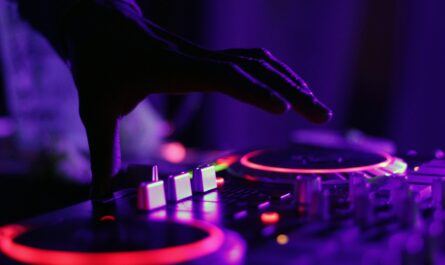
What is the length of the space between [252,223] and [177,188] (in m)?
0.16

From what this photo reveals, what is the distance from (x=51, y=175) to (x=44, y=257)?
205 cm

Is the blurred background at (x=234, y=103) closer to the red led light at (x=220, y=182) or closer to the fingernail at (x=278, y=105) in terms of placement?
the red led light at (x=220, y=182)

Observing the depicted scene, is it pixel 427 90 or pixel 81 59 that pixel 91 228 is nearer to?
pixel 81 59

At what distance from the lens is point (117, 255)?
0.48m

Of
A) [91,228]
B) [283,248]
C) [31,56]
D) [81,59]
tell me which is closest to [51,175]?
[31,56]

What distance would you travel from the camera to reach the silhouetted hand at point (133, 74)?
68 centimetres

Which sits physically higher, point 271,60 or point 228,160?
point 271,60

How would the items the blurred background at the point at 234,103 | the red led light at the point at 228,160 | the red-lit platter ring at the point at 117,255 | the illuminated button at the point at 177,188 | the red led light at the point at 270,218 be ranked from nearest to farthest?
the red-lit platter ring at the point at 117,255
the red led light at the point at 270,218
the illuminated button at the point at 177,188
the red led light at the point at 228,160
the blurred background at the point at 234,103

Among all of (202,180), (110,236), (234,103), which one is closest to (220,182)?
(202,180)

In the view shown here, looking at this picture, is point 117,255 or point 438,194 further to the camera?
point 438,194

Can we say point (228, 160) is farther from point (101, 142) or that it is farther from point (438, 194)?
point (438, 194)

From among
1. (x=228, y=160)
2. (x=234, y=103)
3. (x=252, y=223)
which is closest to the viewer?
(x=252, y=223)

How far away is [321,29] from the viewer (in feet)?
12.1

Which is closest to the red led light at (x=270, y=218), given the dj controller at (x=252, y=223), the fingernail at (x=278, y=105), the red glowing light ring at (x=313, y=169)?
the dj controller at (x=252, y=223)
